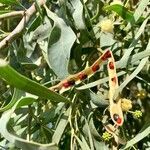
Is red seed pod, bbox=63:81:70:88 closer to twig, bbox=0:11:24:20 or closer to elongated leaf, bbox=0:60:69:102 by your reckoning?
elongated leaf, bbox=0:60:69:102

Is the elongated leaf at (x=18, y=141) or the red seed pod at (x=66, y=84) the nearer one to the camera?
the elongated leaf at (x=18, y=141)

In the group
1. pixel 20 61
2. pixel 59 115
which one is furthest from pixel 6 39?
pixel 59 115

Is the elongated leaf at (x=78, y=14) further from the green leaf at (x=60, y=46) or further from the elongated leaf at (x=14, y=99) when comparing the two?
the elongated leaf at (x=14, y=99)

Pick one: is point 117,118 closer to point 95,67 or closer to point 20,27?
point 95,67

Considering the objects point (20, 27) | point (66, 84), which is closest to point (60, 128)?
point (66, 84)

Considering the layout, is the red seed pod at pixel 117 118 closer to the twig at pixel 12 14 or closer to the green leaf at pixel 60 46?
the green leaf at pixel 60 46

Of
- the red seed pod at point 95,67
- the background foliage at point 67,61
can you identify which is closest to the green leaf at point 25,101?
the background foliage at point 67,61

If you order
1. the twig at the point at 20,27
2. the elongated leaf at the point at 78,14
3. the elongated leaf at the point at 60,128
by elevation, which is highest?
the elongated leaf at the point at 78,14

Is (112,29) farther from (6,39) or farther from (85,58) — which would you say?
(6,39)

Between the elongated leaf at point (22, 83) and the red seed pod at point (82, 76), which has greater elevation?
the elongated leaf at point (22, 83)
